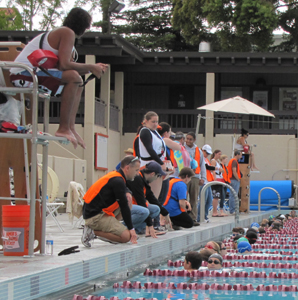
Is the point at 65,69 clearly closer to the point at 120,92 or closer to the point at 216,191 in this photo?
the point at 216,191

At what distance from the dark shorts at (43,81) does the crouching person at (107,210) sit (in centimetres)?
129

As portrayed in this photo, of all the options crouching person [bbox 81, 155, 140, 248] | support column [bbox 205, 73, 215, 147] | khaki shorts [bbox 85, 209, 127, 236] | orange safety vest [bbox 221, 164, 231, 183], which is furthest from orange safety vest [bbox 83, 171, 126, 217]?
support column [bbox 205, 73, 215, 147]

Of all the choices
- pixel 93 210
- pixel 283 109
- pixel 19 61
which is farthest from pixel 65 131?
pixel 283 109

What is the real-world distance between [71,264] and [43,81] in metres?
1.84

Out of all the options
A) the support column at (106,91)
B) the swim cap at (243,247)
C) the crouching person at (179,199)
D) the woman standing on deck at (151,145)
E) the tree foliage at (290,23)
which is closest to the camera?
the woman standing on deck at (151,145)

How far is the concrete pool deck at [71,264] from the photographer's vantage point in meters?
4.21

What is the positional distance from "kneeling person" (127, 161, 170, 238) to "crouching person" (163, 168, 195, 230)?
1273mm

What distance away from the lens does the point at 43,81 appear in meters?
5.75

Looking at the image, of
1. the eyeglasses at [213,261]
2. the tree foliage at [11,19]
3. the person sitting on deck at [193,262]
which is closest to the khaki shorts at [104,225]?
the person sitting on deck at [193,262]

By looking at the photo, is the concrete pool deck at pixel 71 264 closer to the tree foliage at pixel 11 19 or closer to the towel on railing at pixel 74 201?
the towel on railing at pixel 74 201

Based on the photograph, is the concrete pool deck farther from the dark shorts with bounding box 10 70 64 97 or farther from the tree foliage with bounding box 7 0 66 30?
the tree foliage with bounding box 7 0 66 30

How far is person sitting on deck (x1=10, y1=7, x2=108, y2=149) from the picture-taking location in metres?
5.49

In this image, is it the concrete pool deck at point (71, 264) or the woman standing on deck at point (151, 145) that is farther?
the woman standing on deck at point (151, 145)

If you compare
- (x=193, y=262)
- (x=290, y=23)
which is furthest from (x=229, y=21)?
(x=193, y=262)
